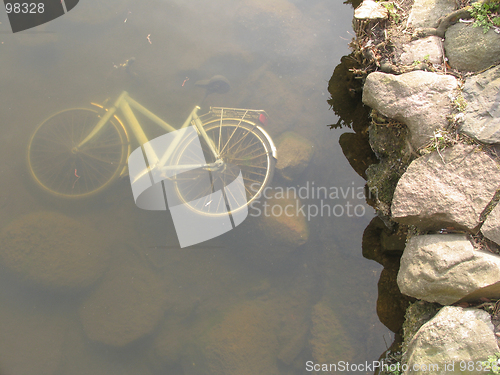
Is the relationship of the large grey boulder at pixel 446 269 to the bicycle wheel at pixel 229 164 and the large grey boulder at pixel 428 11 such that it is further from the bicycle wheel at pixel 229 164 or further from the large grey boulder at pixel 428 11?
the large grey boulder at pixel 428 11

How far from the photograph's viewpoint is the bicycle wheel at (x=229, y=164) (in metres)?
4.07

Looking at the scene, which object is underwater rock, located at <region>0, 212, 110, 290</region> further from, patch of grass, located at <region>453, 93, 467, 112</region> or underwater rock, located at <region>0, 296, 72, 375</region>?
patch of grass, located at <region>453, 93, 467, 112</region>

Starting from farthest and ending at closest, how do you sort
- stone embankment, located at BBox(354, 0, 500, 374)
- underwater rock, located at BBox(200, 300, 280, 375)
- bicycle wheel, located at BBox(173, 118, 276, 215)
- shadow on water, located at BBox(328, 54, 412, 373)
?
bicycle wheel, located at BBox(173, 118, 276, 215), underwater rock, located at BBox(200, 300, 280, 375), shadow on water, located at BBox(328, 54, 412, 373), stone embankment, located at BBox(354, 0, 500, 374)

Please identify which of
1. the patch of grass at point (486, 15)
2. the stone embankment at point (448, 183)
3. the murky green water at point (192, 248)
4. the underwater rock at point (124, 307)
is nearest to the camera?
the stone embankment at point (448, 183)

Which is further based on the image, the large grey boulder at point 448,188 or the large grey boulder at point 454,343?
the large grey boulder at point 448,188

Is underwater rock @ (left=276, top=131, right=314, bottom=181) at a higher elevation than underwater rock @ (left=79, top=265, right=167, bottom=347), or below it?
higher

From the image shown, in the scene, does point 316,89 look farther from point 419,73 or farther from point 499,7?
point 499,7

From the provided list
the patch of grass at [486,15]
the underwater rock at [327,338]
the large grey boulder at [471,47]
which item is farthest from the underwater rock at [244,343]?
the patch of grass at [486,15]

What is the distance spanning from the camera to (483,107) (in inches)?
95.1

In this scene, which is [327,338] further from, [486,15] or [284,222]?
[486,15]

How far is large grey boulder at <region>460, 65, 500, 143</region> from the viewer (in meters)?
2.35

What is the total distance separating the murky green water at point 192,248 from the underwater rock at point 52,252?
0.07 feet

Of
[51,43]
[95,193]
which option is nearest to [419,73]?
[95,193]

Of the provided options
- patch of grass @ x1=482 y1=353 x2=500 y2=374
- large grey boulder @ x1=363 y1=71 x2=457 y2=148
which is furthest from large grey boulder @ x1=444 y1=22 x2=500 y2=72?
patch of grass @ x1=482 y1=353 x2=500 y2=374
